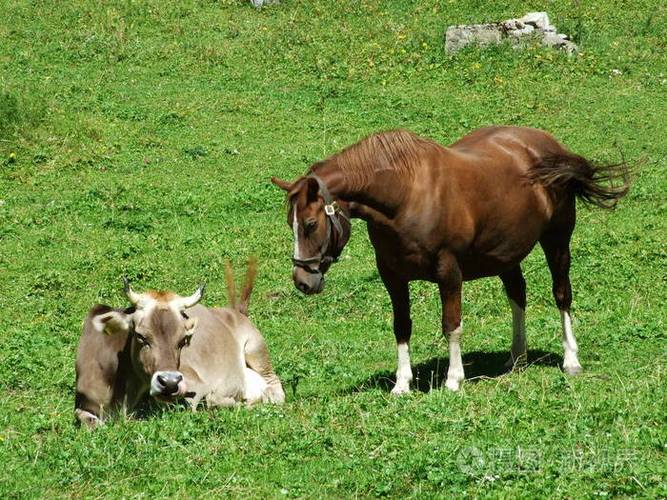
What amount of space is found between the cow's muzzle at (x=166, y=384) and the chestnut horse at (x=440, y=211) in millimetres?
1437

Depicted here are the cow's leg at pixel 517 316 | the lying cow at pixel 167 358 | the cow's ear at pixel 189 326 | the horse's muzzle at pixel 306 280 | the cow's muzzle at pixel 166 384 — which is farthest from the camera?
the cow's leg at pixel 517 316

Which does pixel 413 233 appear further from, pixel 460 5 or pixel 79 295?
pixel 460 5

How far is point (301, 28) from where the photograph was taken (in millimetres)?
28828

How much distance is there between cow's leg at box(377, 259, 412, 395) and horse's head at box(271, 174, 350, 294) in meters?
0.98

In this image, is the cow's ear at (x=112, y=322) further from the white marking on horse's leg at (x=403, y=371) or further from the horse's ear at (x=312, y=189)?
the white marking on horse's leg at (x=403, y=371)

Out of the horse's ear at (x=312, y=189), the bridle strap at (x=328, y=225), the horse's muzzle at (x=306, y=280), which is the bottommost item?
the horse's muzzle at (x=306, y=280)

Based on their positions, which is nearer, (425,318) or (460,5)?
(425,318)

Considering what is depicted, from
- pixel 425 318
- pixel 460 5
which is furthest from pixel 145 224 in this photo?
pixel 460 5

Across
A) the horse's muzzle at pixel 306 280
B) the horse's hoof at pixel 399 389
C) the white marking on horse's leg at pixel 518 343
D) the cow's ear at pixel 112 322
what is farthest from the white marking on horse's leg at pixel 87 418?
the white marking on horse's leg at pixel 518 343

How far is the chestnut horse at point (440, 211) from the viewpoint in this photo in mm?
10523

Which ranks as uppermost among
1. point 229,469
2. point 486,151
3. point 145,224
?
point 486,151

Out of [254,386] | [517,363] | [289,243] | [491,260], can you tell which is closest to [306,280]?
[254,386]

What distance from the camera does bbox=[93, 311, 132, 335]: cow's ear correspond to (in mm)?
10711

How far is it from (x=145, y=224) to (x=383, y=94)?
8118 millimetres
